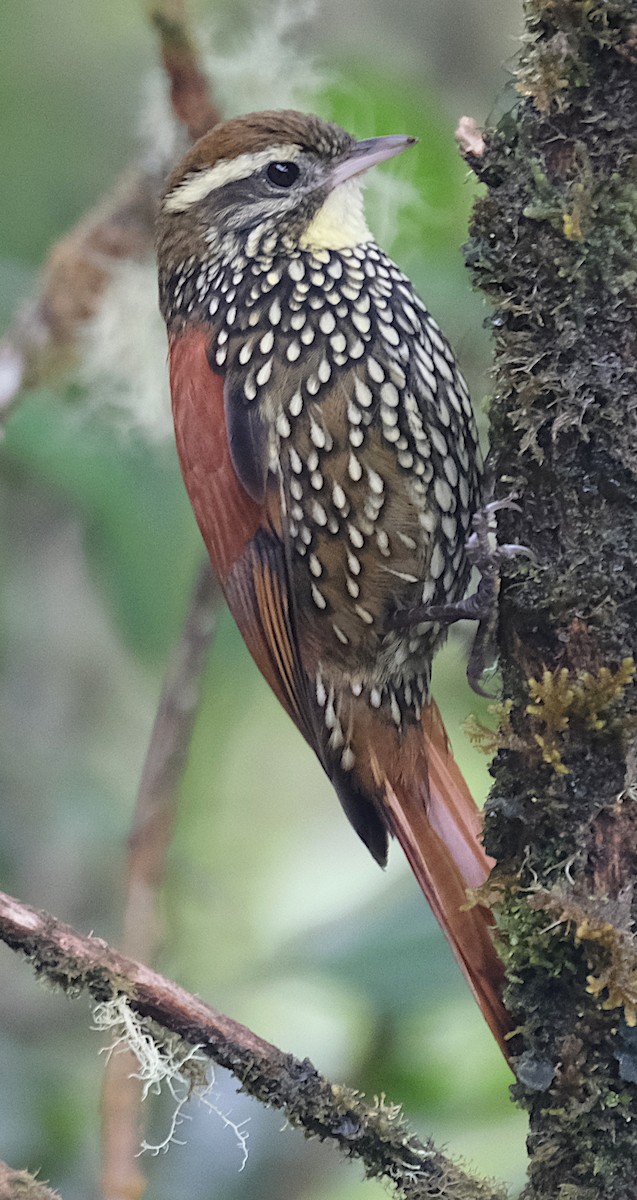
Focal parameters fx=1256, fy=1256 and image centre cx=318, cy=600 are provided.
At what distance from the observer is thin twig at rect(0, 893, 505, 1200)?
1.53 m

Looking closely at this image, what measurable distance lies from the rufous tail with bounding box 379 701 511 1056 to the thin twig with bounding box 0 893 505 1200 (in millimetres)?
242

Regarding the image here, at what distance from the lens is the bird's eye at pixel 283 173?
7.77ft

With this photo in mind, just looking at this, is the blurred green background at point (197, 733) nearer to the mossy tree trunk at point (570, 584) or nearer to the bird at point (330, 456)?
the bird at point (330, 456)

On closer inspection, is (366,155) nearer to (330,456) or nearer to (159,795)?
(330,456)

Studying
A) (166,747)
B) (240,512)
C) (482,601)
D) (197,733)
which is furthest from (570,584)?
(197,733)

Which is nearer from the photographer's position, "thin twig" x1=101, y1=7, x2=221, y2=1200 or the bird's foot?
the bird's foot

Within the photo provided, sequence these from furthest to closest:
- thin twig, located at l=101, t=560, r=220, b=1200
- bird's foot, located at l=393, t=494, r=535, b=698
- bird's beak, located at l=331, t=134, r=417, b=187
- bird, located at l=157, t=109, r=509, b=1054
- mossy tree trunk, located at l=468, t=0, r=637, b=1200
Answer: thin twig, located at l=101, t=560, r=220, b=1200, bird's beak, located at l=331, t=134, r=417, b=187, bird, located at l=157, t=109, r=509, b=1054, bird's foot, located at l=393, t=494, r=535, b=698, mossy tree trunk, located at l=468, t=0, r=637, b=1200

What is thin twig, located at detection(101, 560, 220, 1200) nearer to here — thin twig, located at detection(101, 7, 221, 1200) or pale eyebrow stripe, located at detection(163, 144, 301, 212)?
thin twig, located at detection(101, 7, 221, 1200)

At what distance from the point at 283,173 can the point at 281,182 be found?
0.06 feet

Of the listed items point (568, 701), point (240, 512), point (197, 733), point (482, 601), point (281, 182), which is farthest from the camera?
point (197, 733)

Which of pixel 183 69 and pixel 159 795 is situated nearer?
pixel 159 795

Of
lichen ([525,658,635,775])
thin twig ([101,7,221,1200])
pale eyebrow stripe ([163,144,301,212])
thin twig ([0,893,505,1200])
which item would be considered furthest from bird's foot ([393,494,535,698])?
pale eyebrow stripe ([163,144,301,212])

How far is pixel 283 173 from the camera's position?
2.38m

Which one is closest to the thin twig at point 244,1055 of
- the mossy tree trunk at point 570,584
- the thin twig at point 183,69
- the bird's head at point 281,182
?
the mossy tree trunk at point 570,584
